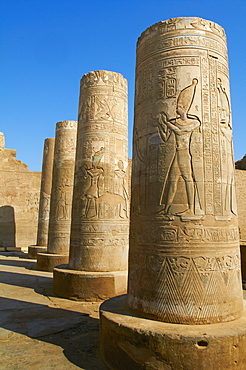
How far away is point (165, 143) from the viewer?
323 cm

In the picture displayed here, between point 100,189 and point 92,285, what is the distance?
1.81m

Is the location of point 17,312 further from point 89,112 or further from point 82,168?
point 89,112

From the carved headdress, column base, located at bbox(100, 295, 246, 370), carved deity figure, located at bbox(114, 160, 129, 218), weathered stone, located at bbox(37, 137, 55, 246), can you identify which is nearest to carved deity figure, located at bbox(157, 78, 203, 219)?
the carved headdress

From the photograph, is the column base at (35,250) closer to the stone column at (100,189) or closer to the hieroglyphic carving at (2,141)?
the stone column at (100,189)

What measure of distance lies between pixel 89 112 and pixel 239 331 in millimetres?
4964

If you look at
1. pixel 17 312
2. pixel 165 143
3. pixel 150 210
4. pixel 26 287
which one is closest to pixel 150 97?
pixel 165 143

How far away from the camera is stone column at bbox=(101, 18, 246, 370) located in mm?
2791

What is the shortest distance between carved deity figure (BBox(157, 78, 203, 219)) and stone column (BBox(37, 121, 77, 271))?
652 cm

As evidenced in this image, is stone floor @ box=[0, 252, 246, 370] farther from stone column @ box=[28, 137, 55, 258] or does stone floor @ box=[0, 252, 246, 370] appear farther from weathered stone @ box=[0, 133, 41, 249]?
weathered stone @ box=[0, 133, 41, 249]

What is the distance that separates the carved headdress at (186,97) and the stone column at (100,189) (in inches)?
133

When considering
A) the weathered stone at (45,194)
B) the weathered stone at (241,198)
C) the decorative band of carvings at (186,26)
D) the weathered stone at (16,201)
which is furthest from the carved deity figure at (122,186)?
the weathered stone at (241,198)

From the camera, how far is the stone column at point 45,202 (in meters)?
12.2

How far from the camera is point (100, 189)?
6359 millimetres

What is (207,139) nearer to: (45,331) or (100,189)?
(45,331)
